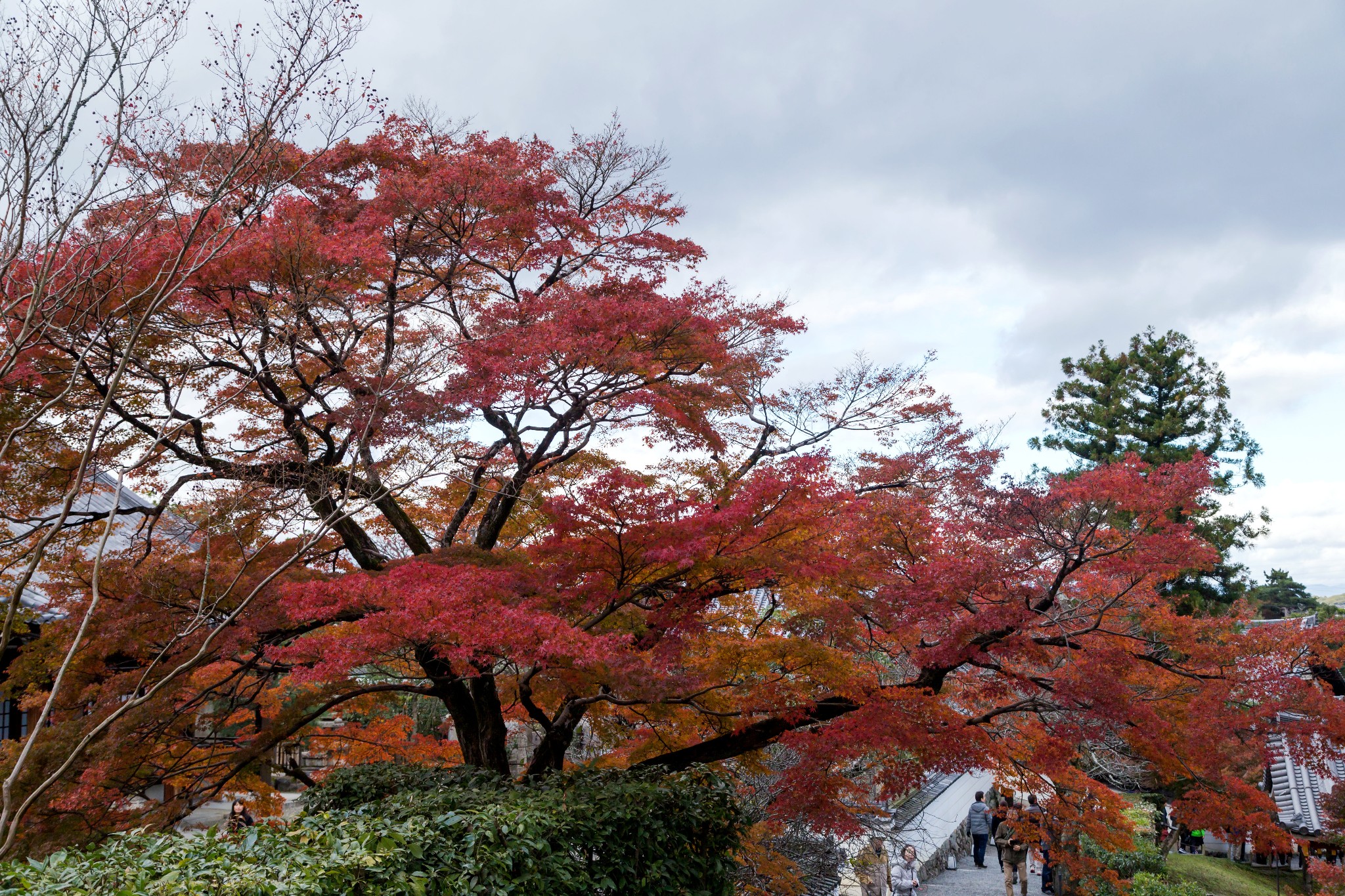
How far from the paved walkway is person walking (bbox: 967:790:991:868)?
0.33 m

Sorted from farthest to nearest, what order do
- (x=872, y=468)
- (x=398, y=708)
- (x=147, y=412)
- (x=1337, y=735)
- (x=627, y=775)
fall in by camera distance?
(x=398, y=708) → (x=872, y=468) → (x=147, y=412) → (x=1337, y=735) → (x=627, y=775)

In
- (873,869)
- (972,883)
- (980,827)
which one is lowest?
(972,883)

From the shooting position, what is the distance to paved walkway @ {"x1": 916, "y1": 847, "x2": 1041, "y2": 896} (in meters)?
15.9

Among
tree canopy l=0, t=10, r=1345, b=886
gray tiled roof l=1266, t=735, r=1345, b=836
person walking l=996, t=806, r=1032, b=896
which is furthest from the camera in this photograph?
gray tiled roof l=1266, t=735, r=1345, b=836

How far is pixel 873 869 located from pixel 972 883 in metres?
5.06

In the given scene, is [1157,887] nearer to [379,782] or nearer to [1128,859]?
[1128,859]

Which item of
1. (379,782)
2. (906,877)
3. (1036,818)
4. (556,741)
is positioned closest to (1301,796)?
(1036,818)

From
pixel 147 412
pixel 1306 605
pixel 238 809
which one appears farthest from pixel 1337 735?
pixel 1306 605

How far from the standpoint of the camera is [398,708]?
20.8 meters

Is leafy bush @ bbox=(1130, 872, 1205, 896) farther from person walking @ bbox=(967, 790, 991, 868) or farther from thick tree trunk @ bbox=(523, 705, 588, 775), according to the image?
thick tree trunk @ bbox=(523, 705, 588, 775)

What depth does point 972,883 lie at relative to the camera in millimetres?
16984

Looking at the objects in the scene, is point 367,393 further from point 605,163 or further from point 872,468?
point 872,468

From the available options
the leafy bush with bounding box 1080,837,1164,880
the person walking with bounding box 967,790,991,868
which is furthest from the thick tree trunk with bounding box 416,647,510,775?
the person walking with bounding box 967,790,991,868

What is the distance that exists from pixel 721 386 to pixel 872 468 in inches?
89.1
